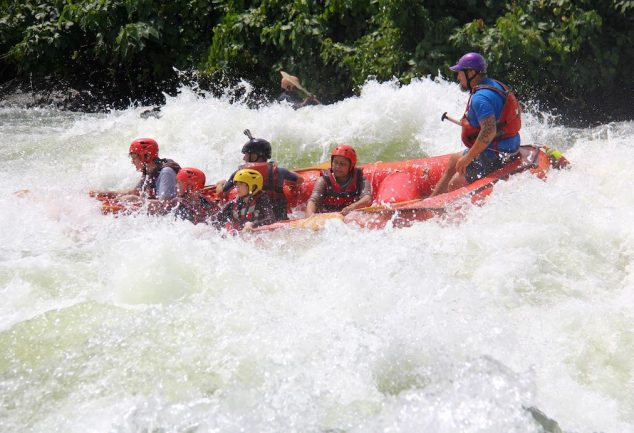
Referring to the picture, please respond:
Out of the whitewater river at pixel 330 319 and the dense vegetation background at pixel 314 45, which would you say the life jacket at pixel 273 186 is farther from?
the dense vegetation background at pixel 314 45

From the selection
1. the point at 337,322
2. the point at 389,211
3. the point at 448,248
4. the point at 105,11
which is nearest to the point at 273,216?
the point at 389,211

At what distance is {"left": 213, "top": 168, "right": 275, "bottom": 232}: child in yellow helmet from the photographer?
576 centimetres

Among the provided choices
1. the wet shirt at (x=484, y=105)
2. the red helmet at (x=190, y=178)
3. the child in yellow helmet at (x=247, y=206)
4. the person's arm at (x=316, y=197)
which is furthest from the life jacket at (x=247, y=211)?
the wet shirt at (x=484, y=105)

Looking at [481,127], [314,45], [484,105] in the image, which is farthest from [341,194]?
[314,45]

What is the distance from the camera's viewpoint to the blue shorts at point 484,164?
5844mm

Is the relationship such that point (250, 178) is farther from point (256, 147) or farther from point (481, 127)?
point (481, 127)

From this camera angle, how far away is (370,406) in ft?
11.3

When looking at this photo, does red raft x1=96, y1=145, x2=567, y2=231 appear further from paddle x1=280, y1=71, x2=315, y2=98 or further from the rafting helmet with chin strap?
paddle x1=280, y1=71, x2=315, y2=98

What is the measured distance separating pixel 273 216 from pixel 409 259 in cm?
167

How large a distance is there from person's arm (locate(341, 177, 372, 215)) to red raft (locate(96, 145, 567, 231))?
0.12 meters

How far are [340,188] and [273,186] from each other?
587 mm

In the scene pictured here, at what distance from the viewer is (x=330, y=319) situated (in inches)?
161

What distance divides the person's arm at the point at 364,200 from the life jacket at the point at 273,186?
0.57 meters

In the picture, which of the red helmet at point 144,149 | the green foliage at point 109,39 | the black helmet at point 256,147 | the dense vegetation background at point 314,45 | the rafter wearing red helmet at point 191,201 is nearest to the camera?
the rafter wearing red helmet at point 191,201
